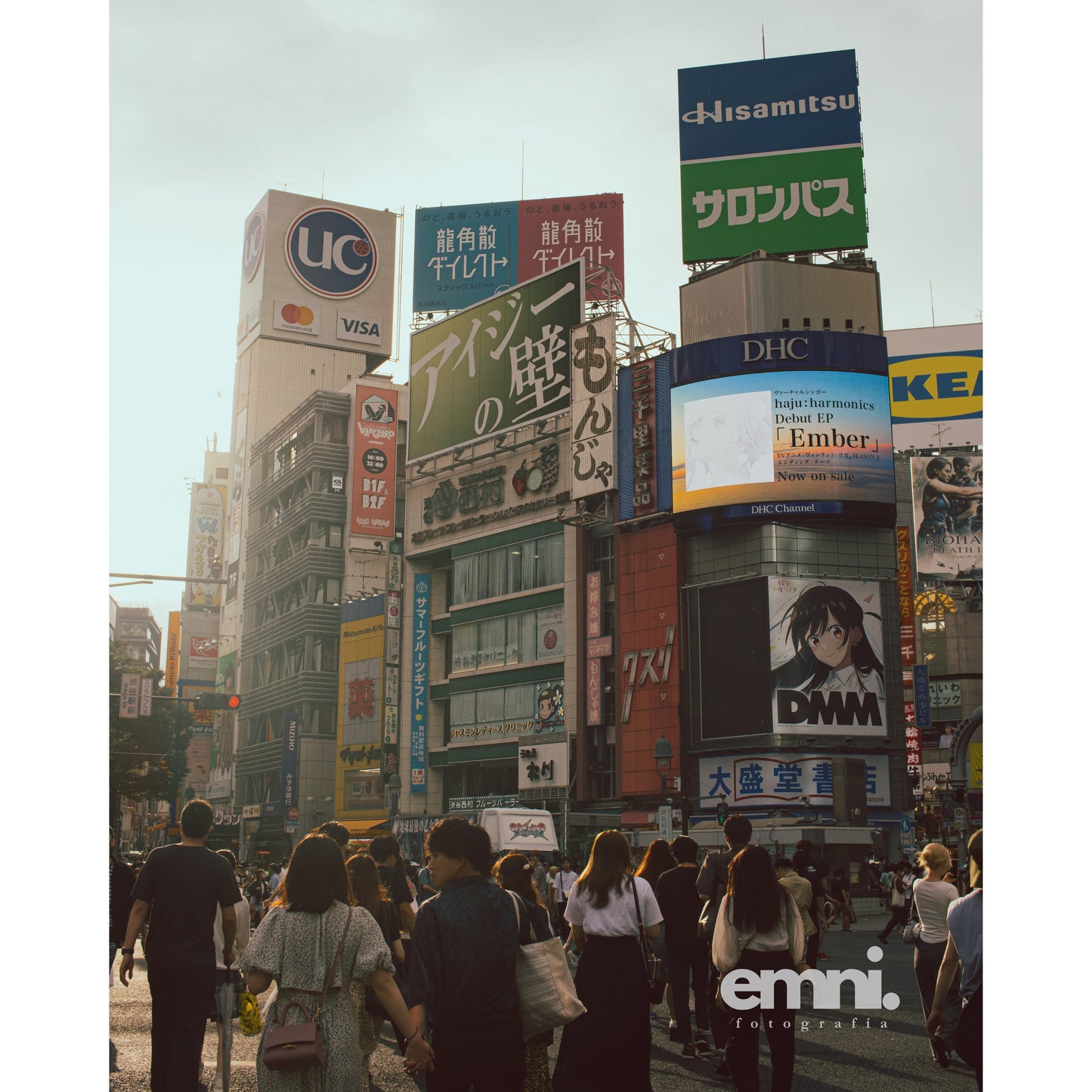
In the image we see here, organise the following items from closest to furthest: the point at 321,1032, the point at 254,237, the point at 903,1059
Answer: the point at 321,1032, the point at 903,1059, the point at 254,237

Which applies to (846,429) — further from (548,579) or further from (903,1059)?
(903,1059)

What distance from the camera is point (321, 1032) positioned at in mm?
6008

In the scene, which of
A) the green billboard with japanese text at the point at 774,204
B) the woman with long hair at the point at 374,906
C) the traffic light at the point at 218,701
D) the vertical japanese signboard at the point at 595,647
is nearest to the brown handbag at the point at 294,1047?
the woman with long hair at the point at 374,906

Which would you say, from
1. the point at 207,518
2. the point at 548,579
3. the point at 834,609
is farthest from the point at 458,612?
the point at 207,518

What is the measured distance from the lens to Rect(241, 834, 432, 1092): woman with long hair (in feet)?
19.7

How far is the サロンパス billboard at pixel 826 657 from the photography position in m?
44.8

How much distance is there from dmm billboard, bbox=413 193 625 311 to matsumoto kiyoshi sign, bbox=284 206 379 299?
26.7m

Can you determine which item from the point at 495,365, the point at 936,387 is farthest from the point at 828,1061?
the point at 936,387

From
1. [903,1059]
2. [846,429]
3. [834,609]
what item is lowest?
[903,1059]

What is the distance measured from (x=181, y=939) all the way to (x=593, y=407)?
44231 mm

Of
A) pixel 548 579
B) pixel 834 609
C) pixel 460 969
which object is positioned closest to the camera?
pixel 460 969

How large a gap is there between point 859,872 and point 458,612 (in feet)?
74.9

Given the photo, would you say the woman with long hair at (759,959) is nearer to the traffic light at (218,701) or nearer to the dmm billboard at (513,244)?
the traffic light at (218,701)

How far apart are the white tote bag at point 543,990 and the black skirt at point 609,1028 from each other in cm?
140
